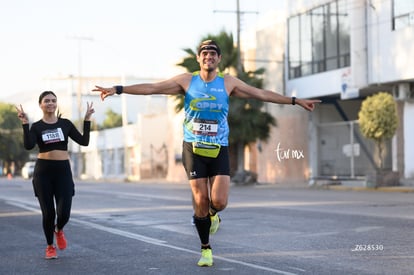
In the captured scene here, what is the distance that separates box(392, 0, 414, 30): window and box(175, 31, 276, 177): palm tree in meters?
7.66

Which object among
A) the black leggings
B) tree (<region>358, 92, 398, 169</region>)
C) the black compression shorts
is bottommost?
the black leggings

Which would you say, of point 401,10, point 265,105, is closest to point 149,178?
point 265,105

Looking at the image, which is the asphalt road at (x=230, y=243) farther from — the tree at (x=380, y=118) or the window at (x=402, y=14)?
the window at (x=402, y=14)

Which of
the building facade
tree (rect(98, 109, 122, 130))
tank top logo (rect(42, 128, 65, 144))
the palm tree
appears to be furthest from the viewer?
tree (rect(98, 109, 122, 130))

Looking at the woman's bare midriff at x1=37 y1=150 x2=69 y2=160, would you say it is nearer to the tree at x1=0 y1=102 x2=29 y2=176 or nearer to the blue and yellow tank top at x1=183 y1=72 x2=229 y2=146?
the blue and yellow tank top at x1=183 y1=72 x2=229 y2=146

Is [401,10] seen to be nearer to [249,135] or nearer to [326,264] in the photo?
[249,135]

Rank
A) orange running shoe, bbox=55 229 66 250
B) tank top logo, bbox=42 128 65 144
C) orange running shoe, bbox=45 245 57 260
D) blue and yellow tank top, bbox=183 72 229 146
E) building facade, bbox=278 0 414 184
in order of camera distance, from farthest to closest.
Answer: building facade, bbox=278 0 414 184 → orange running shoe, bbox=55 229 66 250 → tank top logo, bbox=42 128 65 144 → orange running shoe, bbox=45 245 57 260 → blue and yellow tank top, bbox=183 72 229 146

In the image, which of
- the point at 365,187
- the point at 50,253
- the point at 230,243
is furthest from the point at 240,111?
the point at 50,253

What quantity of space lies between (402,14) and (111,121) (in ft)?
221

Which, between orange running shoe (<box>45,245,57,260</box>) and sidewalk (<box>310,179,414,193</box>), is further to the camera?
sidewalk (<box>310,179,414,193</box>)

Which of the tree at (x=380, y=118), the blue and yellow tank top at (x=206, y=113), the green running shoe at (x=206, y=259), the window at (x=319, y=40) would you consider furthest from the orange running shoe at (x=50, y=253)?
the window at (x=319, y=40)

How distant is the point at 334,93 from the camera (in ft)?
120

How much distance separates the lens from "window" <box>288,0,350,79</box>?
35.5m

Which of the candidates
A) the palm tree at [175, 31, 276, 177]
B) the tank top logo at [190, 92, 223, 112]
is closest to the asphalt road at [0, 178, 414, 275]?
the tank top logo at [190, 92, 223, 112]
